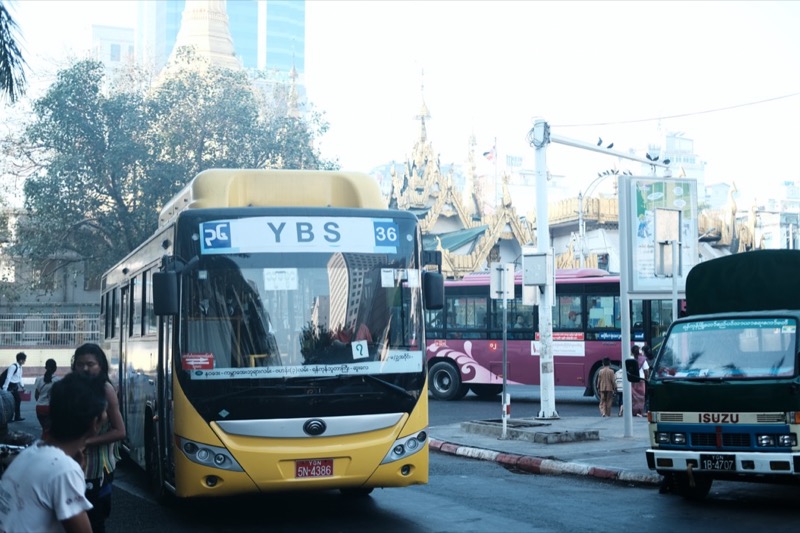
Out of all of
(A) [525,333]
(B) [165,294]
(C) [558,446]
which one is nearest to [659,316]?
(A) [525,333]

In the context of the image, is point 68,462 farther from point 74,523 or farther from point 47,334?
point 47,334

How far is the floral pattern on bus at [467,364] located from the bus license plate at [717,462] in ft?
51.2

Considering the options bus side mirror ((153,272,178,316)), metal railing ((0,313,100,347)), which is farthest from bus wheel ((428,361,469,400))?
bus side mirror ((153,272,178,316))

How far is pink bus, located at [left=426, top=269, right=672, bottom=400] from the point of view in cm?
2425

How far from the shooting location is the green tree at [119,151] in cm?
3534

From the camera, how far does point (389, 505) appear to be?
34.6ft

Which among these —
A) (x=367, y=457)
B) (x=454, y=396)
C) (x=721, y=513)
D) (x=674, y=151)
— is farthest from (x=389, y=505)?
(x=674, y=151)

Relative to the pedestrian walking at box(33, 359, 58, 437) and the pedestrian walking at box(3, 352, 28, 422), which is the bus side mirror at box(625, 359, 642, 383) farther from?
the pedestrian walking at box(3, 352, 28, 422)

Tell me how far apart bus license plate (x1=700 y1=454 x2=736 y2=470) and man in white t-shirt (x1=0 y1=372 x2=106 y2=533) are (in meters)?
7.07

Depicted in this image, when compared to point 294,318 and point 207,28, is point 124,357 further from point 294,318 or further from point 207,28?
point 207,28

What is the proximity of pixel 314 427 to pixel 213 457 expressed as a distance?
874 millimetres

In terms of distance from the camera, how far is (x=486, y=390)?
27078mm

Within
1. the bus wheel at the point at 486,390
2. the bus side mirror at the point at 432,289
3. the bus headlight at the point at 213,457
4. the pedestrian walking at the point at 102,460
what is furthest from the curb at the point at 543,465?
the bus wheel at the point at 486,390

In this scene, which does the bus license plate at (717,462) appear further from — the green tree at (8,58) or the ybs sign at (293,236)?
the green tree at (8,58)
